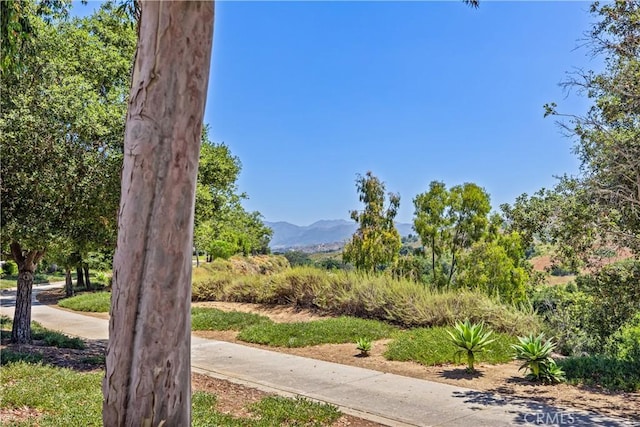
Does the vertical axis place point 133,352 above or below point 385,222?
below

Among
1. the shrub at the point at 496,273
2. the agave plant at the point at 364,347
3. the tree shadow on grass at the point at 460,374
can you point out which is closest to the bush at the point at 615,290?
the tree shadow on grass at the point at 460,374

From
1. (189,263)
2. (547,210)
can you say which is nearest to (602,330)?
(547,210)

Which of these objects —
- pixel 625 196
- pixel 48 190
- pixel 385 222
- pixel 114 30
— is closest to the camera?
pixel 625 196

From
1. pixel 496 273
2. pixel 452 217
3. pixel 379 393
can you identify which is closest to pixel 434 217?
pixel 452 217

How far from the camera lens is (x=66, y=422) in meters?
4.80

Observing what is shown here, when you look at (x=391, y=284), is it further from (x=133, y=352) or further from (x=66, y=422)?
(x=133, y=352)

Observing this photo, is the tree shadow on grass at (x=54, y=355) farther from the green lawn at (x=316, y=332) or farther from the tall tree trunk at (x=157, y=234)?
the tall tree trunk at (x=157, y=234)

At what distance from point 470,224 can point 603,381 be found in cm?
1474

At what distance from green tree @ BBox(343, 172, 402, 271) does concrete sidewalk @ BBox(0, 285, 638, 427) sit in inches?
544

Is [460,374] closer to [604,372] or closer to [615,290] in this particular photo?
[604,372]

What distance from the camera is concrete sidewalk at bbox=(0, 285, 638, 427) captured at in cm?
576

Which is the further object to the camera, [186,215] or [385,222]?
[385,222]

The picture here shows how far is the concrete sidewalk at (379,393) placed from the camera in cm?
576

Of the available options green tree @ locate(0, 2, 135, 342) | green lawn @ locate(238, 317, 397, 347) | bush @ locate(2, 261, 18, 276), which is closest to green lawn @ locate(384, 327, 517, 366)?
green lawn @ locate(238, 317, 397, 347)
